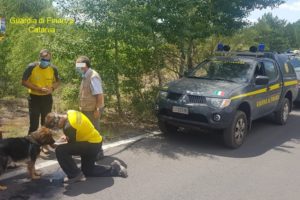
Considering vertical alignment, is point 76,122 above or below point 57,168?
above

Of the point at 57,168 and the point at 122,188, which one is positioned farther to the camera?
the point at 57,168

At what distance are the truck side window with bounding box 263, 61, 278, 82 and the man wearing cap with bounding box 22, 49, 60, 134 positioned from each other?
4.64 meters

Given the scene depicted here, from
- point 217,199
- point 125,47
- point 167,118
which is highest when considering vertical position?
point 125,47

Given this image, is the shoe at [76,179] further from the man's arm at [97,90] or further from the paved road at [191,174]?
the man's arm at [97,90]

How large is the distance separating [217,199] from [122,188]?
1246 mm

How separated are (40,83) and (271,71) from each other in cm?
520

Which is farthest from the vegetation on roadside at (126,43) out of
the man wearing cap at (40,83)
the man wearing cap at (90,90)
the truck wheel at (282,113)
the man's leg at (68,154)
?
the man's leg at (68,154)

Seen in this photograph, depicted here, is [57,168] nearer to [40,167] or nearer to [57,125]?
[40,167]

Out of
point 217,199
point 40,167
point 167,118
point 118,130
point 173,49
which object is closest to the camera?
point 217,199

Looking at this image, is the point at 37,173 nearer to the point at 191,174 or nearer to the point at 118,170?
the point at 118,170

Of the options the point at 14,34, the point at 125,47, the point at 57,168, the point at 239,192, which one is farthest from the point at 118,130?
the point at 14,34

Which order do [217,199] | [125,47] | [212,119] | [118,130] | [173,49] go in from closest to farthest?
[217,199]
[212,119]
[118,130]
[125,47]
[173,49]

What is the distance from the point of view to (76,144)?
5180 millimetres

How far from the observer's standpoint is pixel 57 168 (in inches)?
223
